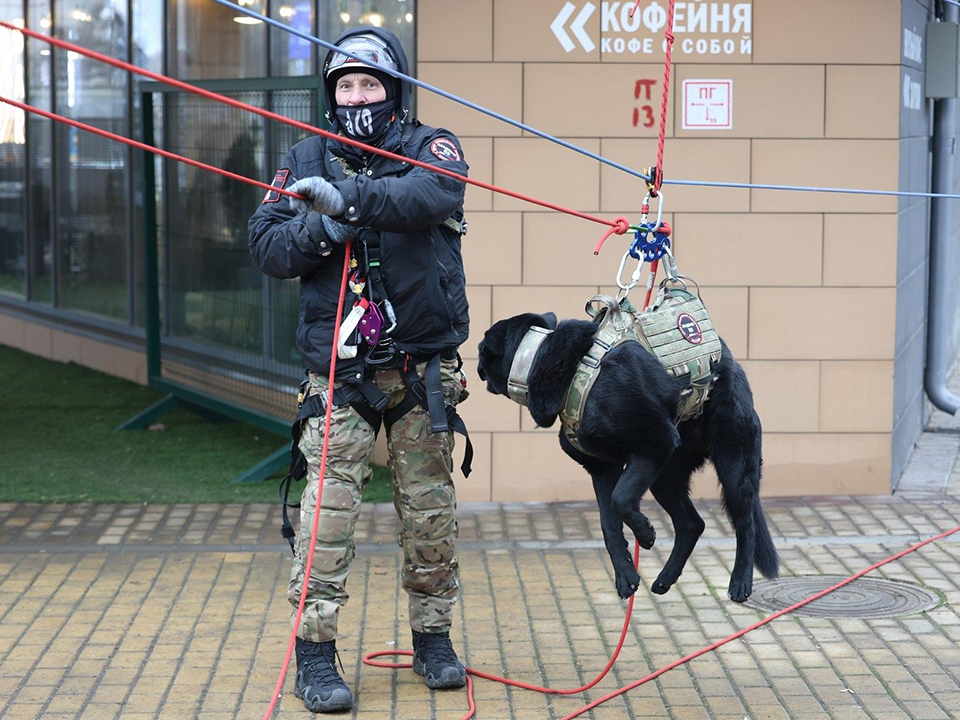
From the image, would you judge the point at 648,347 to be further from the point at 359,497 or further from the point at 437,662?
the point at 437,662

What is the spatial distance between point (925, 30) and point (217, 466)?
184 inches

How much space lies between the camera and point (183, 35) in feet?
31.3

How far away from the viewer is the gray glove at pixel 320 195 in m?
3.64

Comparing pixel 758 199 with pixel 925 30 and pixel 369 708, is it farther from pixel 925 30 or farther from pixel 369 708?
pixel 369 708

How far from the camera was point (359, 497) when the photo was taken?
13.7 feet

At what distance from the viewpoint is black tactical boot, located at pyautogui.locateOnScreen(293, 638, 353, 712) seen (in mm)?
4137

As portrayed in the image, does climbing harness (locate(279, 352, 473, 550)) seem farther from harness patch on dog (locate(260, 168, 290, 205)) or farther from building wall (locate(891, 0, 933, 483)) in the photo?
building wall (locate(891, 0, 933, 483))

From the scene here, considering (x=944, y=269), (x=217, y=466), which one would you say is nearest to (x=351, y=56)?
(x=217, y=466)

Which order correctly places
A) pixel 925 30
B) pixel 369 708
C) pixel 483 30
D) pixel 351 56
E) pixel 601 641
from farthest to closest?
pixel 925 30, pixel 483 30, pixel 601 641, pixel 369 708, pixel 351 56

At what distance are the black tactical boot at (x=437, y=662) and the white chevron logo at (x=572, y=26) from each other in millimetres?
3211

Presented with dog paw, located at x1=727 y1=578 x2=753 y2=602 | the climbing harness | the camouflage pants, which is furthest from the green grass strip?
dog paw, located at x1=727 y1=578 x2=753 y2=602

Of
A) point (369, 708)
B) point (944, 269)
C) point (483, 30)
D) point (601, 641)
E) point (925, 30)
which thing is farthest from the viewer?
point (944, 269)

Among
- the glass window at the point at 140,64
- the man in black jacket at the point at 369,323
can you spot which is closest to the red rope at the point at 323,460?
the man in black jacket at the point at 369,323

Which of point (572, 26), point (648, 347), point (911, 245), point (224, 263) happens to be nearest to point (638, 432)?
point (648, 347)
